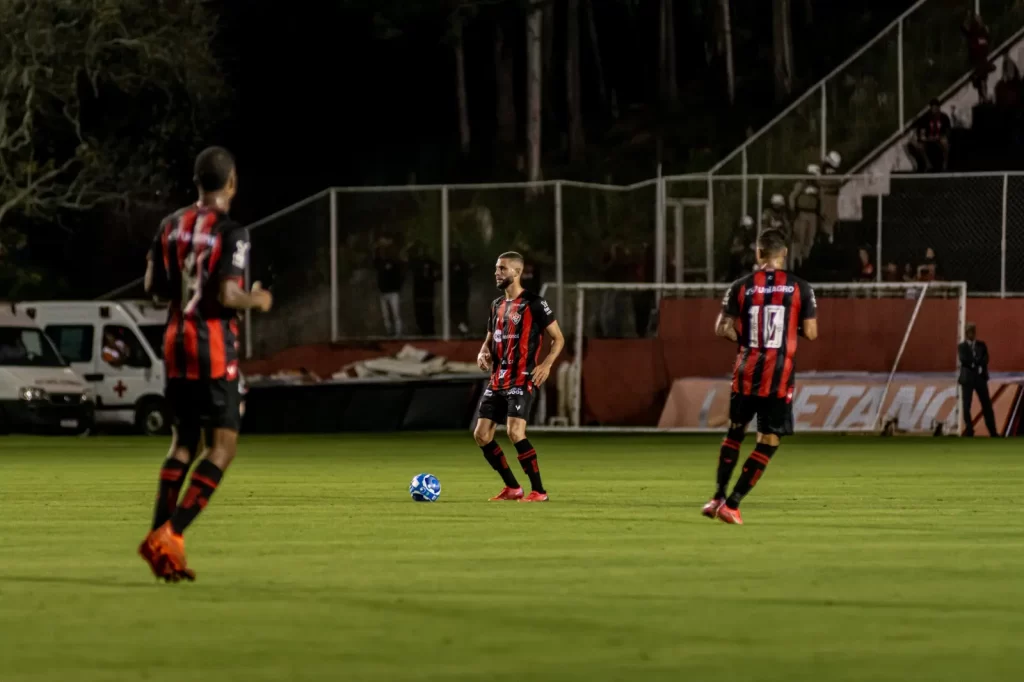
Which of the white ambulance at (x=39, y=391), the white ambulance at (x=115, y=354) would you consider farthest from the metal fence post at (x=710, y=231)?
the white ambulance at (x=39, y=391)

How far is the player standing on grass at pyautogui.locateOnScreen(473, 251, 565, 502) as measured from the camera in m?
16.3

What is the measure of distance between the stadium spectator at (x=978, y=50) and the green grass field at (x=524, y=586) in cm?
1993

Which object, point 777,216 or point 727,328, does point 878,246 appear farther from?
point 727,328

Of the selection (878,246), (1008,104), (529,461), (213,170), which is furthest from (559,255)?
(213,170)

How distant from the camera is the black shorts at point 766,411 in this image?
14.2m

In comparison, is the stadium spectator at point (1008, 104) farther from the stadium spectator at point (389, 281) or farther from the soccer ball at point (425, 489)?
the soccer ball at point (425, 489)

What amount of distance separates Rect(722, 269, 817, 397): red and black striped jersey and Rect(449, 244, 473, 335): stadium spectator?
19365 millimetres

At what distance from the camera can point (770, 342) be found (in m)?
14.2

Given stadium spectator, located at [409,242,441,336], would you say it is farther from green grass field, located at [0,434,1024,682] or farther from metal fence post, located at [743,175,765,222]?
green grass field, located at [0,434,1024,682]

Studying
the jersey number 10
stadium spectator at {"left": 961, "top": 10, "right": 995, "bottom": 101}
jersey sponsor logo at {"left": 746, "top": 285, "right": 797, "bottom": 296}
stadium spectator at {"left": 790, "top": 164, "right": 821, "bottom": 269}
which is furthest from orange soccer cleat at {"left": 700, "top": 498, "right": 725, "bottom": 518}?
stadium spectator at {"left": 961, "top": 10, "right": 995, "bottom": 101}

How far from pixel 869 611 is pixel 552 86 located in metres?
57.3

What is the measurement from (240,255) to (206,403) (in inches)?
30.0

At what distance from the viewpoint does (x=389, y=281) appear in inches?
1336

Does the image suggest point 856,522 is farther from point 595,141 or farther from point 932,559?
point 595,141
